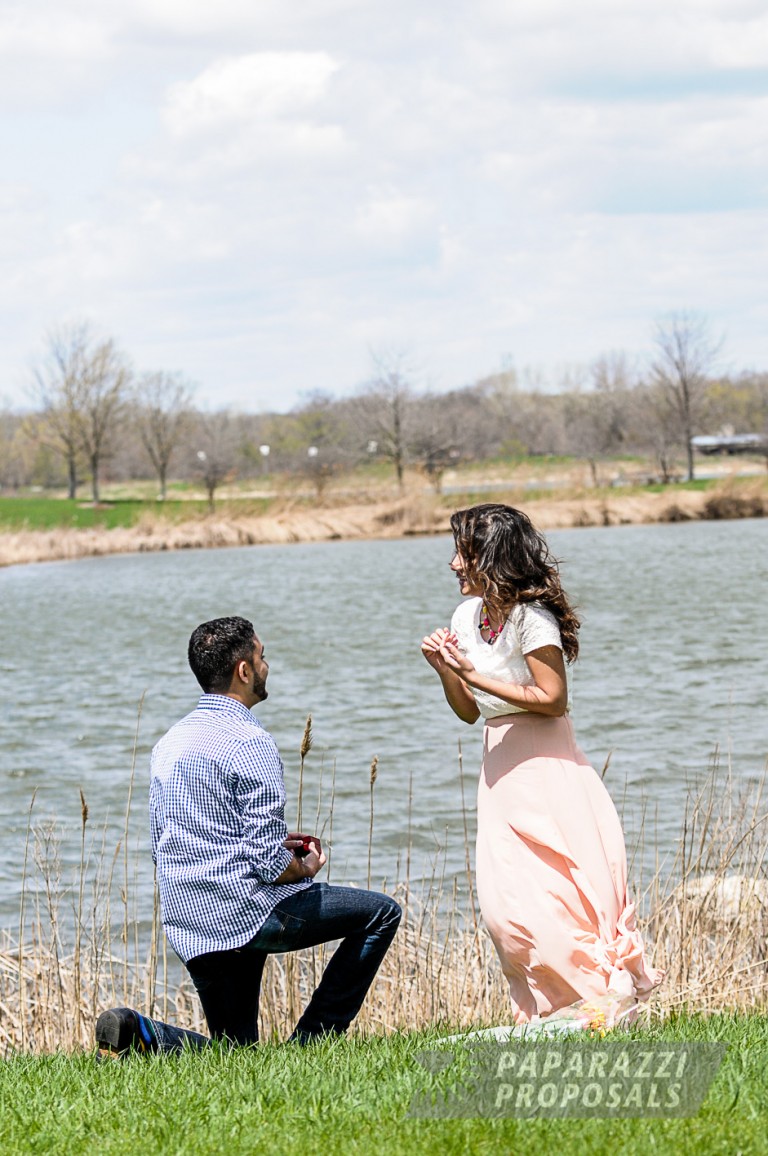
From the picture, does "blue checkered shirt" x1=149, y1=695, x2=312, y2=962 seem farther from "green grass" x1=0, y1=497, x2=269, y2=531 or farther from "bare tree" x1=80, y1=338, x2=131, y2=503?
"bare tree" x1=80, y1=338, x2=131, y2=503

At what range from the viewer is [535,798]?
15.1 feet

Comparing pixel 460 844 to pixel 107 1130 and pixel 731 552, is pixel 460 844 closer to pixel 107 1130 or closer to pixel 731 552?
pixel 107 1130

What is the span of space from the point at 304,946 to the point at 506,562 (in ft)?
4.82

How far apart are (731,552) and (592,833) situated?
36443 mm

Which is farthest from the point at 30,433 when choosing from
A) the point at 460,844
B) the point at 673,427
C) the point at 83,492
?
the point at 460,844

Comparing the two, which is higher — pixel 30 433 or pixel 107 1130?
pixel 30 433

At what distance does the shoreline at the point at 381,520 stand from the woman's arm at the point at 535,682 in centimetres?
4569

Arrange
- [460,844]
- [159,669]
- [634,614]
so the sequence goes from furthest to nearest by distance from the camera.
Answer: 1. [634,614]
2. [159,669]
3. [460,844]

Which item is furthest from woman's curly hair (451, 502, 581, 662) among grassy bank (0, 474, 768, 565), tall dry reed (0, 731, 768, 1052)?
grassy bank (0, 474, 768, 565)

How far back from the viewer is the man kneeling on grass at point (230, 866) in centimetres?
457

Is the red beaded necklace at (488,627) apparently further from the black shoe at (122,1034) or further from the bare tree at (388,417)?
the bare tree at (388,417)

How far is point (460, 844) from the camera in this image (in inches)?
418

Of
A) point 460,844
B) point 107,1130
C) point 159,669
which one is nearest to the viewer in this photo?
point 107,1130

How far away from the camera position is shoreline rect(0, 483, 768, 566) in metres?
50.8
